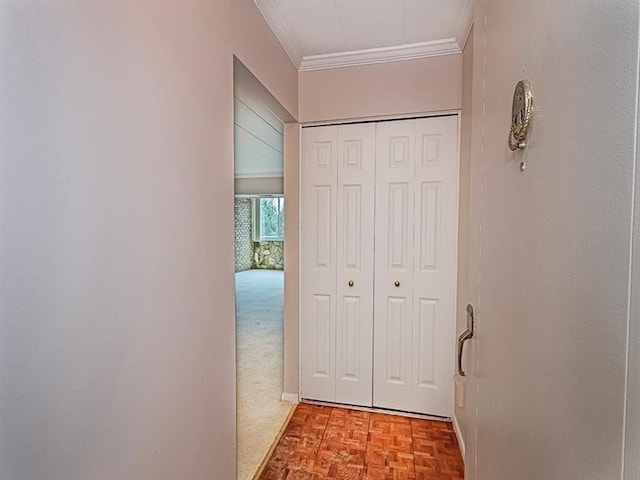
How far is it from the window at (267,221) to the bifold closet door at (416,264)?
774 centimetres

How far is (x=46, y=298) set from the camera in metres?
0.70

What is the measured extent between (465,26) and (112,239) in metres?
2.19

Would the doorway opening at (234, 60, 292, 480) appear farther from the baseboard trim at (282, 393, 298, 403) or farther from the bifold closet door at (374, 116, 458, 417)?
the bifold closet door at (374, 116, 458, 417)

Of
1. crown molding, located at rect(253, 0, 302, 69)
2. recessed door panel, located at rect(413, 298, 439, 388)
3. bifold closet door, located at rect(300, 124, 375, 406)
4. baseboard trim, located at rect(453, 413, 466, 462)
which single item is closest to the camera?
crown molding, located at rect(253, 0, 302, 69)

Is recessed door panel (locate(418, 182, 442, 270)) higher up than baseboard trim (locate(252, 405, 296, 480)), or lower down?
higher up

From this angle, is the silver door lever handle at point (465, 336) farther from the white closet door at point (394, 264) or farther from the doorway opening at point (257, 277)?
the doorway opening at point (257, 277)

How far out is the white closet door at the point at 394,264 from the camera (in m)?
2.38

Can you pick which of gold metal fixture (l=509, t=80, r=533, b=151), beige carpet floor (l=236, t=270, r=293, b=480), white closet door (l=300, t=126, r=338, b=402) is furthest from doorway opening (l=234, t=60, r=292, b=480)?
gold metal fixture (l=509, t=80, r=533, b=151)

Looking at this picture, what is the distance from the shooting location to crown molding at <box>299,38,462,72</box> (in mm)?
2207

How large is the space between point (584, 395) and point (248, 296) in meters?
6.25

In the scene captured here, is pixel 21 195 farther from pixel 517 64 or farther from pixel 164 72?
pixel 517 64

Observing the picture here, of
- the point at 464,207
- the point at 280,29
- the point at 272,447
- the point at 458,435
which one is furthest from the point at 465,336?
the point at 280,29

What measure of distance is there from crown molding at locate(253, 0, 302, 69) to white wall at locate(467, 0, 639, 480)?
1.27 metres

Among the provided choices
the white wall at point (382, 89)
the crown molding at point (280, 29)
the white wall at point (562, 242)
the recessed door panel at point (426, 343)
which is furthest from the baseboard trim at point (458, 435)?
the crown molding at point (280, 29)
